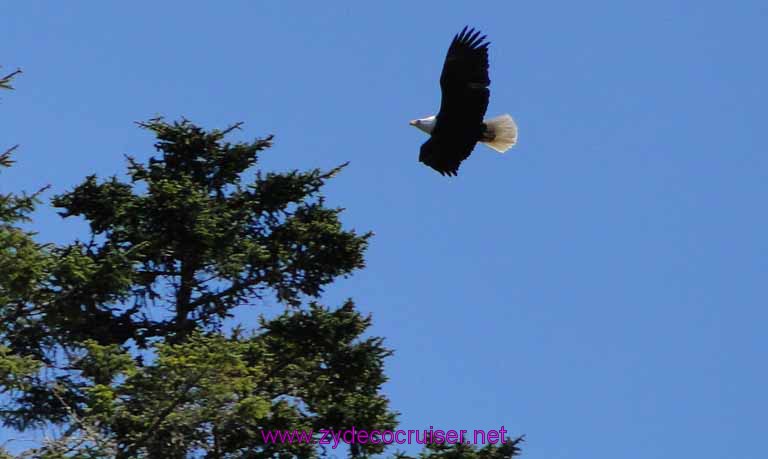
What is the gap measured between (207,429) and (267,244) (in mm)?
3517

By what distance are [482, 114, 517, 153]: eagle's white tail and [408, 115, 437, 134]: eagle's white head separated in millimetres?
764

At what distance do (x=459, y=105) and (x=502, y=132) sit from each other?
1.05 m

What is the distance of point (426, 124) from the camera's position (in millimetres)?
18484

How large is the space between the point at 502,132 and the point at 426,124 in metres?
1.00

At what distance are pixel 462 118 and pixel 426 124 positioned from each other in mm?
449

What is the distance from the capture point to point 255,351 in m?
16.7

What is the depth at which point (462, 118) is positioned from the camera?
18.3 m

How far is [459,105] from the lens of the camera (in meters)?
18.1

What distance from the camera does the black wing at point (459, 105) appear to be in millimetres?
17828

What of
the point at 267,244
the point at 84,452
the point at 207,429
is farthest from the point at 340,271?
the point at 84,452

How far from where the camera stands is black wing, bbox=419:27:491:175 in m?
17.8

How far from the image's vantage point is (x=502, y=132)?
62.2 ft

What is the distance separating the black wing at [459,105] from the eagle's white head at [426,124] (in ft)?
0.19

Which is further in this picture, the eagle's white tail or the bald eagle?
the eagle's white tail
